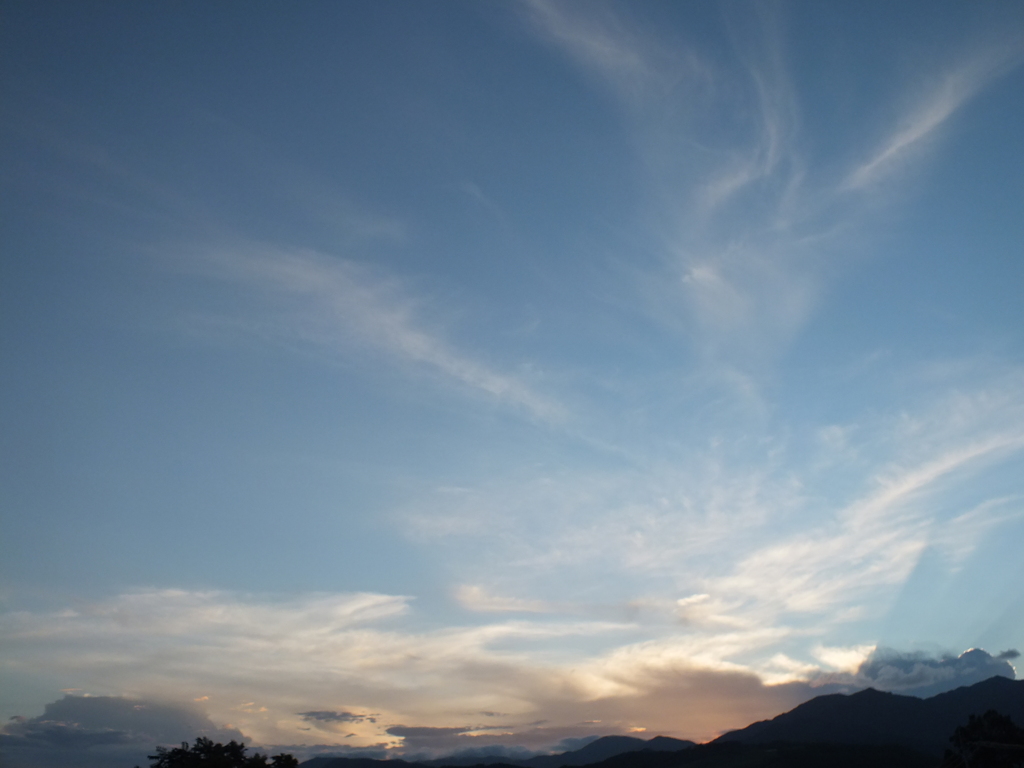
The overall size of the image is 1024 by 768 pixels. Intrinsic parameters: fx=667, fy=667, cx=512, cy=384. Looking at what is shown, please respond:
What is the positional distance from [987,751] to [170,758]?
395 ft

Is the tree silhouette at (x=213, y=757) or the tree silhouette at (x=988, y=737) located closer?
the tree silhouette at (x=213, y=757)

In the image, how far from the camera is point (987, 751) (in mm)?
106750

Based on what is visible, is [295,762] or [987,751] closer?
[295,762]

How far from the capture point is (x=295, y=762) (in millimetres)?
82312

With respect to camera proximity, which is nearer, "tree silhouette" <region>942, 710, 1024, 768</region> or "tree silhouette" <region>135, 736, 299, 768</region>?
"tree silhouette" <region>135, 736, 299, 768</region>

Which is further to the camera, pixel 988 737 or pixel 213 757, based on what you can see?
pixel 988 737

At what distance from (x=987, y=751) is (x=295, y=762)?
10644cm

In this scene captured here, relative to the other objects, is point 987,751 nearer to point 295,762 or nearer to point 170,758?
point 295,762

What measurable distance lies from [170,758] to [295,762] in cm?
1420

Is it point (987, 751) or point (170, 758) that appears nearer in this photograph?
point (170, 758)

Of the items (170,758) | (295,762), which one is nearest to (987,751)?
(295,762)

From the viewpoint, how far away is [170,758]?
7781 centimetres
